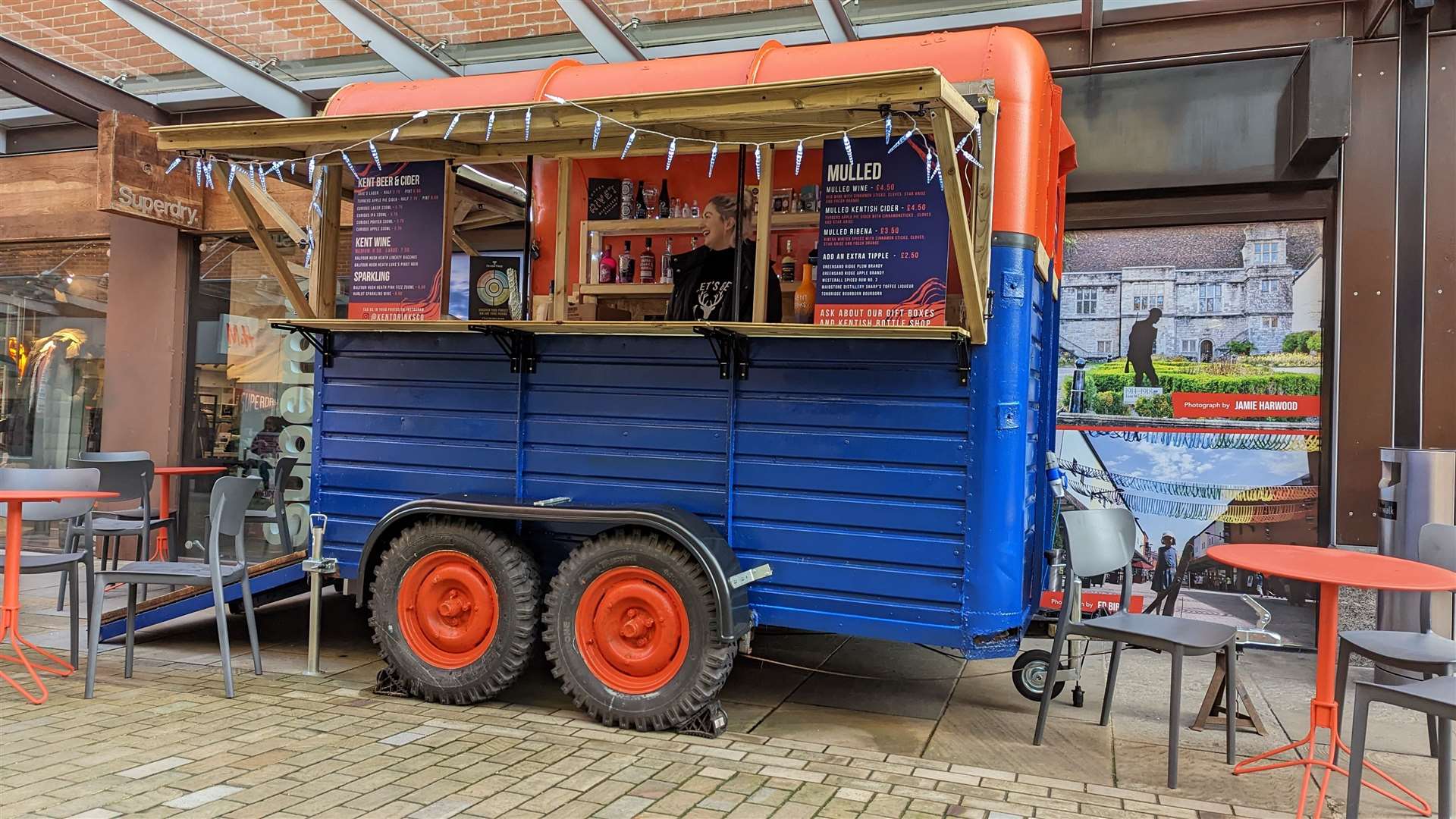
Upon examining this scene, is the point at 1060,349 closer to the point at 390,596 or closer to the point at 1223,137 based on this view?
the point at 1223,137

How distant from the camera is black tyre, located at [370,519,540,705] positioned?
481 centimetres

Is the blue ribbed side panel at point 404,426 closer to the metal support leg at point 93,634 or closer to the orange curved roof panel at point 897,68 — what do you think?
the metal support leg at point 93,634

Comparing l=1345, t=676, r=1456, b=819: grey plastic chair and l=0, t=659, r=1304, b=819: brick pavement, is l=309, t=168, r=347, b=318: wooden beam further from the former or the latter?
l=1345, t=676, r=1456, b=819: grey plastic chair

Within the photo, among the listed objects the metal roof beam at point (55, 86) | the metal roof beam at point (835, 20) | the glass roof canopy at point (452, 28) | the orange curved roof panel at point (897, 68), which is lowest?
the orange curved roof panel at point (897, 68)

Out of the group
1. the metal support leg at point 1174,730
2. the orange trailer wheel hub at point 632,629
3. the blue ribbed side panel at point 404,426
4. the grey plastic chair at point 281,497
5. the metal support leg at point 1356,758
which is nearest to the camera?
the metal support leg at point 1356,758

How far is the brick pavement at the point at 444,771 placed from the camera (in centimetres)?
356

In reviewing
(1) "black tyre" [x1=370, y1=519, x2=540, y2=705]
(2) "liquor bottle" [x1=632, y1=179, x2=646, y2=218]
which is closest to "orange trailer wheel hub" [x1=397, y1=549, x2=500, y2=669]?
(1) "black tyre" [x1=370, y1=519, x2=540, y2=705]

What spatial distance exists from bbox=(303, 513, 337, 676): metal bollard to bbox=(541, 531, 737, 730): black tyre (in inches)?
54.9

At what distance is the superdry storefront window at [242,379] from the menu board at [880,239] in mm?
6057

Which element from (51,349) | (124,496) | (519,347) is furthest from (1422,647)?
(51,349)

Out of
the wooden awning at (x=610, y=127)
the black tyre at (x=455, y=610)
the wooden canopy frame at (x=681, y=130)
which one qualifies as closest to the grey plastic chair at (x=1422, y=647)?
the wooden canopy frame at (x=681, y=130)

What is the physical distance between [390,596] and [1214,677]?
4109 millimetres

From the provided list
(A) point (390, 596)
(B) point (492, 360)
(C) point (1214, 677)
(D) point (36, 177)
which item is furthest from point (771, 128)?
(D) point (36, 177)

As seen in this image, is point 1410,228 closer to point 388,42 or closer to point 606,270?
point 606,270
